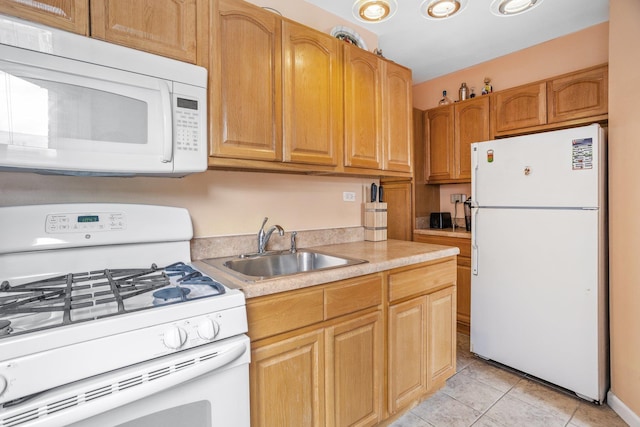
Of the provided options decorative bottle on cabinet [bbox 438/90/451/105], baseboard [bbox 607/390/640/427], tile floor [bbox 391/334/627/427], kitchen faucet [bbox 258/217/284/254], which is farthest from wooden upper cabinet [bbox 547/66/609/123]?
kitchen faucet [bbox 258/217/284/254]

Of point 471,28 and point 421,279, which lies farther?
point 471,28

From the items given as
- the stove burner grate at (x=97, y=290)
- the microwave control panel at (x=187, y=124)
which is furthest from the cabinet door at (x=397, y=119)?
the stove burner grate at (x=97, y=290)

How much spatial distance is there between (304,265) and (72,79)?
134 cm

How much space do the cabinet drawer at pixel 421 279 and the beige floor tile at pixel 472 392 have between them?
0.74 m

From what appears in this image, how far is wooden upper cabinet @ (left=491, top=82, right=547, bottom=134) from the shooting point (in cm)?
258

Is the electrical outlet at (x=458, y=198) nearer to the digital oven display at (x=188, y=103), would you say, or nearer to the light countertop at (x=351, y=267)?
the light countertop at (x=351, y=267)

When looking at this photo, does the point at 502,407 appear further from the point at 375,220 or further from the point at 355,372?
the point at 375,220

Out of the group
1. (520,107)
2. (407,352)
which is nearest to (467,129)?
(520,107)

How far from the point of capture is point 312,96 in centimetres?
170

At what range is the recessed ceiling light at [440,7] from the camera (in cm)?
183

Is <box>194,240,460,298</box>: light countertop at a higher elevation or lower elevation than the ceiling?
lower

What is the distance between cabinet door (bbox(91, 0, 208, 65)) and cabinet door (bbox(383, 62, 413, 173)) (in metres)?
1.21

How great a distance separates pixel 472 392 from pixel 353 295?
130cm

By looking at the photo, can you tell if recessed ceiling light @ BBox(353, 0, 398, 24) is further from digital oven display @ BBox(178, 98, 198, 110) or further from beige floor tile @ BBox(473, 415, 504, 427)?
beige floor tile @ BBox(473, 415, 504, 427)
